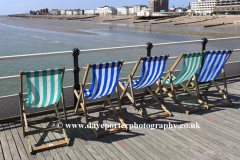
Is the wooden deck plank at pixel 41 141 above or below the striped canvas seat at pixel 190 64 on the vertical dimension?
below

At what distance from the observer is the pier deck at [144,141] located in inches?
112

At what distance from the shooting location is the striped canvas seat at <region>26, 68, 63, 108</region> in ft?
9.98

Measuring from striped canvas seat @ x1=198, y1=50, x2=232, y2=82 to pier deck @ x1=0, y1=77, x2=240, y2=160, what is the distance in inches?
28.0

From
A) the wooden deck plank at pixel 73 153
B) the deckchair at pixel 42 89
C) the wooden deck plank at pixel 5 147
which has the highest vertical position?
the deckchair at pixel 42 89

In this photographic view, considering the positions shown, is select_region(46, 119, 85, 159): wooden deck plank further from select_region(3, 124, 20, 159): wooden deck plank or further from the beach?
the beach

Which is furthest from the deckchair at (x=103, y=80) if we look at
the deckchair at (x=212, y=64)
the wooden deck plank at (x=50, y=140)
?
the deckchair at (x=212, y=64)

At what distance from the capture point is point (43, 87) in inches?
123

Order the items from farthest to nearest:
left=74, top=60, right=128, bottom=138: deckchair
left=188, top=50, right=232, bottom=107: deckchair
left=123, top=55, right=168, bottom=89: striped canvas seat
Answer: left=188, top=50, right=232, bottom=107: deckchair < left=123, top=55, right=168, bottom=89: striped canvas seat < left=74, top=60, right=128, bottom=138: deckchair

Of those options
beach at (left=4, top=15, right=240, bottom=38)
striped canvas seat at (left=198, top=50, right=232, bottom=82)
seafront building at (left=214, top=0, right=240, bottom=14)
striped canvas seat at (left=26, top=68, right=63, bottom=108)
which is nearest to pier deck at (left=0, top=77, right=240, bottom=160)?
striped canvas seat at (left=26, top=68, right=63, bottom=108)

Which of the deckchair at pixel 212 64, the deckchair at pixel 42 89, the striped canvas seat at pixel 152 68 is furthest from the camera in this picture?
the deckchair at pixel 212 64

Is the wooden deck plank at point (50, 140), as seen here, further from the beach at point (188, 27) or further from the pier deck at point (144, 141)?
the beach at point (188, 27)

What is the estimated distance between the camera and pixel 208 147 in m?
2.99

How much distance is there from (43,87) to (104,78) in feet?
2.63

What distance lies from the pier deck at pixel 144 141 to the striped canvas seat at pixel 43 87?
470mm
